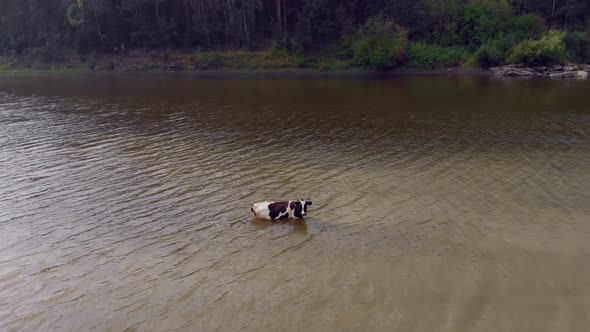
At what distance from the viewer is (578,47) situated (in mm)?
56094

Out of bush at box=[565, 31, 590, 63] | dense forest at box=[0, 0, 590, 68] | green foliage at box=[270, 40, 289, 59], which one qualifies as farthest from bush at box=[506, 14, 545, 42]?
green foliage at box=[270, 40, 289, 59]

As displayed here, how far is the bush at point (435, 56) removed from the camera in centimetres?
5850

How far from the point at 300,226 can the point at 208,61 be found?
5502cm

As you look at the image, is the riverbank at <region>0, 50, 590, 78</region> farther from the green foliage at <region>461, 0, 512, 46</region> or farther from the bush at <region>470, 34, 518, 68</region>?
the green foliage at <region>461, 0, 512, 46</region>

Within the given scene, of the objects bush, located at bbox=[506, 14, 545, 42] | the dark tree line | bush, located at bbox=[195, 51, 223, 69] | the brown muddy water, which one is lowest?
the brown muddy water

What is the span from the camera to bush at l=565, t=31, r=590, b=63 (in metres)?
56.1

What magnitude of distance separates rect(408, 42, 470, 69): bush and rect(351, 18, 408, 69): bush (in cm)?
161

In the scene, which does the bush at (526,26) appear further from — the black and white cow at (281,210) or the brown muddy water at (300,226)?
the black and white cow at (281,210)

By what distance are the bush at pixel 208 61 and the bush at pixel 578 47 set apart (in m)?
47.9

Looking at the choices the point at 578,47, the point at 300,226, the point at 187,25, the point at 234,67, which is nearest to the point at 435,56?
the point at 578,47

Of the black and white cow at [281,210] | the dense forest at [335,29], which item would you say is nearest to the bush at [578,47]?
the dense forest at [335,29]

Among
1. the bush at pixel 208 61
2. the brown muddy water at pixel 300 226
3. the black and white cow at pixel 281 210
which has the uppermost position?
the bush at pixel 208 61

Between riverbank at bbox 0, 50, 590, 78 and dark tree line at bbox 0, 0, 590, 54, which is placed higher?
dark tree line at bbox 0, 0, 590, 54

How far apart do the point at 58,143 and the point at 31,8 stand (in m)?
68.7
